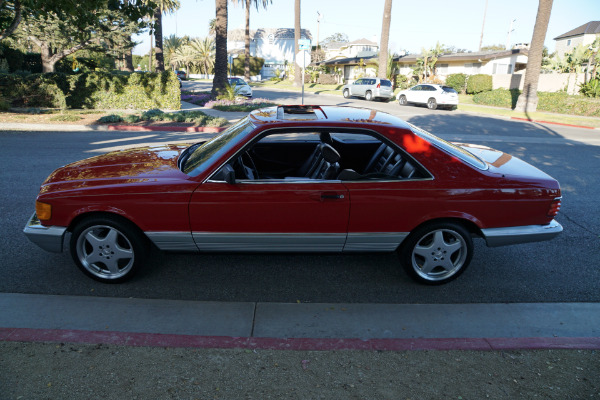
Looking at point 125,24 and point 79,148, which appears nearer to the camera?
point 79,148

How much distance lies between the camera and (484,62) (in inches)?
1619

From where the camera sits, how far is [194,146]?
511 centimetres

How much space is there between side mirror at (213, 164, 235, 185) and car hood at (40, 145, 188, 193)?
0.33 meters

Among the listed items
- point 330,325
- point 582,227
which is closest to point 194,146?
point 330,325

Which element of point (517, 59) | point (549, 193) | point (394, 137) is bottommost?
point (549, 193)

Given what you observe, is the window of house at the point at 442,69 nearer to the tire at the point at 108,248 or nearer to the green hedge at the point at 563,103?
the green hedge at the point at 563,103

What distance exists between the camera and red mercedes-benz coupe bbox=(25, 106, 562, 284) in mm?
3789

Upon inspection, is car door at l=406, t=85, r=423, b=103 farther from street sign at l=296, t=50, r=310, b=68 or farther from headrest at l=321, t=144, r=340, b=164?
headrest at l=321, t=144, r=340, b=164

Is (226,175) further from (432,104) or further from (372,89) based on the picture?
(372,89)

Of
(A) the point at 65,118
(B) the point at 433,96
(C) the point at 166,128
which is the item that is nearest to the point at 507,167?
(C) the point at 166,128

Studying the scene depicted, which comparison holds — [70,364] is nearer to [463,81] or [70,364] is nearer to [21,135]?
[21,135]

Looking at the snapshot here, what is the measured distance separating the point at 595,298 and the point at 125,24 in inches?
1084

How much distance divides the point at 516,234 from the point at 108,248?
372 cm

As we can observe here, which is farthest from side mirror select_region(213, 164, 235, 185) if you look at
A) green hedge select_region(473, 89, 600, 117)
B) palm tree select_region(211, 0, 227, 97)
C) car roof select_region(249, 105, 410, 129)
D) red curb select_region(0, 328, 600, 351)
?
green hedge select_region(473, 89, 600, 117)
